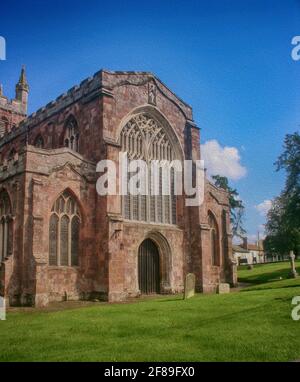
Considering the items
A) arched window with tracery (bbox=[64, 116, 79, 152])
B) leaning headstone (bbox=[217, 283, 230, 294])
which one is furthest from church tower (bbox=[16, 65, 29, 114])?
leaning headstone (bbox=[217, 283, 230, 294])

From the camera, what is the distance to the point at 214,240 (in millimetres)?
29328

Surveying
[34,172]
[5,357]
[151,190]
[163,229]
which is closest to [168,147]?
[151,190]

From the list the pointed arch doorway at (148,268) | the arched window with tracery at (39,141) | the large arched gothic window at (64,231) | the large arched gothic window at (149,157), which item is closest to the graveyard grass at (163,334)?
the large arched gothic window at (64,231)

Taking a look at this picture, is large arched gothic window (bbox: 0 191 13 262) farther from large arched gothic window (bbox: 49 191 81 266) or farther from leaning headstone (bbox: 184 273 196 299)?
leaning headstone (bbox: 184 273 196 299)

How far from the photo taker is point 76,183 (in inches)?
850

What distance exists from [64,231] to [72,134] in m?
6.87

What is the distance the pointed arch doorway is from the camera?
23953 mm

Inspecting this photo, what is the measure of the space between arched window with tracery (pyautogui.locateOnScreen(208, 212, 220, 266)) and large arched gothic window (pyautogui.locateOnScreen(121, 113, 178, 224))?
13.5 ft

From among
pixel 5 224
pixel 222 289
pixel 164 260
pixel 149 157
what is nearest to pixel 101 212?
pixel 5 224

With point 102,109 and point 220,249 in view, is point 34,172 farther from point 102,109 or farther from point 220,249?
point 220,249

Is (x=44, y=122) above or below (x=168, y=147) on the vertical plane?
above

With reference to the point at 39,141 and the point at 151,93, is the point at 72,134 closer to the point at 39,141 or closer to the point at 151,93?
the point at 39,141
